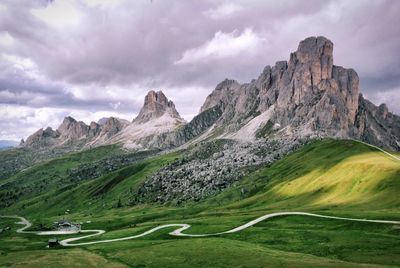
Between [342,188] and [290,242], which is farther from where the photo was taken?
[342,188]

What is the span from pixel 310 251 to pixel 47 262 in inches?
2022

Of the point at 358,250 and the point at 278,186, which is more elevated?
the point at 278,186

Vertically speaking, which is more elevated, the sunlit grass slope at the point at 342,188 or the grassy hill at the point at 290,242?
the sunlit grass slope at the point at 342,188

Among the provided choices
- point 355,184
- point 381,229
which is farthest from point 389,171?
point 381,229

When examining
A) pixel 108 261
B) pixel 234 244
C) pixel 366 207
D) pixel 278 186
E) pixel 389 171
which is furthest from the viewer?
pixel 278 186

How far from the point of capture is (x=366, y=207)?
12562 cm

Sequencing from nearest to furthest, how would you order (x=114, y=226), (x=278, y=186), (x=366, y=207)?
(x=366, y=207)
(x=114, y=226)
(x=278, y=186)

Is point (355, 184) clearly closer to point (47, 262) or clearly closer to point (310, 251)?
point (310, 251)

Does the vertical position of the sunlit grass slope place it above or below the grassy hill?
above

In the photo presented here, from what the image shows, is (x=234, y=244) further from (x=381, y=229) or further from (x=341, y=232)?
(x=381, y=229)

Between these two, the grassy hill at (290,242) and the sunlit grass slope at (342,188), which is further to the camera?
the sunlit grass slope at (342,188)

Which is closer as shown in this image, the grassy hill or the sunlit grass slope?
the grassy hill

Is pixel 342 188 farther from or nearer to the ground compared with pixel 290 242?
farther from the ground

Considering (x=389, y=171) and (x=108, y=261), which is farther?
(x=389, y=171)
